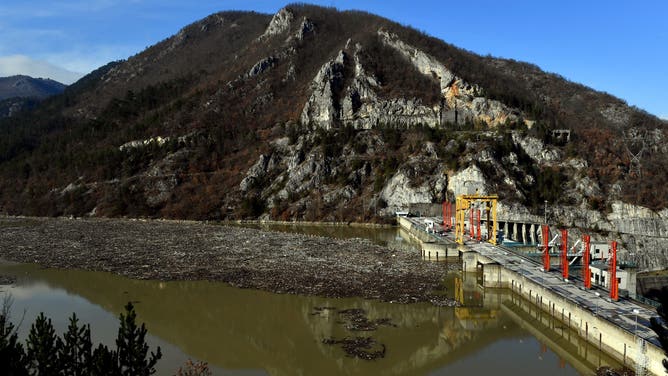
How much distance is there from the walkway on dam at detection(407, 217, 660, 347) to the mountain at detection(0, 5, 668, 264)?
3482 centimetres

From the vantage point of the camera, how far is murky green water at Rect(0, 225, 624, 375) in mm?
24953

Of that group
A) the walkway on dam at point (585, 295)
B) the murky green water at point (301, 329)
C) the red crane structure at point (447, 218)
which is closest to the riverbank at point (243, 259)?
the murky green water at point (301, 329)

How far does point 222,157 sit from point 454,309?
3706 inches

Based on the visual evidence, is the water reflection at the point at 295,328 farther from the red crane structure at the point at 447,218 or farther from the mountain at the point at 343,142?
the mountain at the point at 343,142

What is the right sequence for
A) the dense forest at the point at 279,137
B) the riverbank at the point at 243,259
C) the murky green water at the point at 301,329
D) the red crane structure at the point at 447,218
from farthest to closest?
the dense forest at the point at 279,137 < the red crane structure at the point at 447,218 < the riverbank at the point at 243,259 < the murky green water at the point at 301,329

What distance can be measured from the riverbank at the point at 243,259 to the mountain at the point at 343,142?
24905mm

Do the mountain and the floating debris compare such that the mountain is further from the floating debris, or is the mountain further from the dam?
the floating debris

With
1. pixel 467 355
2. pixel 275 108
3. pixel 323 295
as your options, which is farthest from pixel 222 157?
pixel 467 355

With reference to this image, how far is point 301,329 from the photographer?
30.0 m

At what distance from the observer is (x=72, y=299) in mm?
36969

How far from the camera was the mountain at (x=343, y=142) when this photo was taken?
280 ft

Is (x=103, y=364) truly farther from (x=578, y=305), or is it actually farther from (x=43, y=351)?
(x=578, y=305)

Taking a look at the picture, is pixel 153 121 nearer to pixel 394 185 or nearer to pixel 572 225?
pixel 394 185

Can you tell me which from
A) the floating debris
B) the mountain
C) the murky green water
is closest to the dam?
the murky green water
